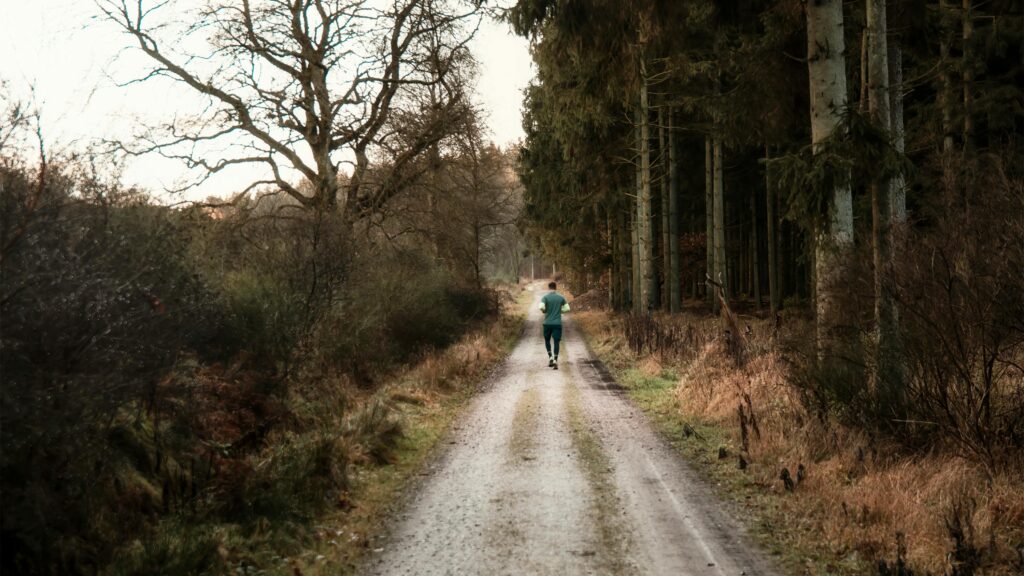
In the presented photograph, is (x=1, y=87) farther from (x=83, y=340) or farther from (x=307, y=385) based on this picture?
(x=307, y=385)

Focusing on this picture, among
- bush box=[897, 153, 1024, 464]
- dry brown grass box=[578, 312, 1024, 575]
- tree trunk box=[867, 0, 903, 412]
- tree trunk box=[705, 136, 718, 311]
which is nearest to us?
dry brown grass box=[578, 312, 1024, 575]

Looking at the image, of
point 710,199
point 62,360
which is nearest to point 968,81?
point 710,199

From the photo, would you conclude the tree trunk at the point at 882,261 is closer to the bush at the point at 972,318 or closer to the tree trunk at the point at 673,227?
the bush at the point at 972,318

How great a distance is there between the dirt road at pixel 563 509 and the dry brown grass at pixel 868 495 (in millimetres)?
626

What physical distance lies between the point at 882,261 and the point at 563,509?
399 centimetres

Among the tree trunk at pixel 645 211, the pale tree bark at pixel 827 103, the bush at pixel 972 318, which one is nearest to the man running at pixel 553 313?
the tree trunk at pixel 645 211

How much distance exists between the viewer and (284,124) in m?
17.7

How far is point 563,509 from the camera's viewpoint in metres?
6.80

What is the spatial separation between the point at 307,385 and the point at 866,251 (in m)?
7.80

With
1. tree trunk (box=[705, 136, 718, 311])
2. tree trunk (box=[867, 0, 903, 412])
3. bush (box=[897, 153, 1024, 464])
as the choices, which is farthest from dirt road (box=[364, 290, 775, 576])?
tree trunk (box=[705, 136, 718, 311])

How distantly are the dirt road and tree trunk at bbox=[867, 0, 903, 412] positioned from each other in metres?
2.19

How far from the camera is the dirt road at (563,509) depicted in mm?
5570

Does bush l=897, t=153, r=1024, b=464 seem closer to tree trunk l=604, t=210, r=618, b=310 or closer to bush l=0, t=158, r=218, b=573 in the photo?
bush l=0, t=158, r=218, b=573

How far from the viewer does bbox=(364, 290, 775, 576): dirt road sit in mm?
5570
